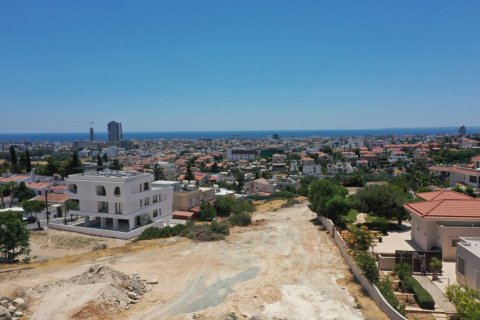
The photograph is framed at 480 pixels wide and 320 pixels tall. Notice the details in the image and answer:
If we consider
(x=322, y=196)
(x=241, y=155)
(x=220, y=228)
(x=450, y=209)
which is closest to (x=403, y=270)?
(x=450, y=209)

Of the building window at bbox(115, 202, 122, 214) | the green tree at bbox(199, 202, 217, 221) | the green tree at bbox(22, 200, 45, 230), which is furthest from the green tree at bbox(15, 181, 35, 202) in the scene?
the green tree at bbox(199, 202, 217, 221)

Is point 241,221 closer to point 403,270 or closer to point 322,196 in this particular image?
point 322,196

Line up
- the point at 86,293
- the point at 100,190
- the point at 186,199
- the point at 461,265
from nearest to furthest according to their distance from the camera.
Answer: the point at 86,293 → the point at 461,265 → the point at 100,190 → the point at 186,199

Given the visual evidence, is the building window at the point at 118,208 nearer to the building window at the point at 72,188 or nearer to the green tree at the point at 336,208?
the building window at the point at 72,188

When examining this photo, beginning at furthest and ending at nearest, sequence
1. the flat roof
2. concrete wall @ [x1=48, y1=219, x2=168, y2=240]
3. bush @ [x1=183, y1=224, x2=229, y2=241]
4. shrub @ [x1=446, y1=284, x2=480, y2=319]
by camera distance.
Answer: concrete wall @ [x1=48, y1=219, x2=168, y2=240] → bush @ [x1=183, y1=224, x2=229, y2=241] → the flat roof → shrub @ [x1=446, y1=284, x2=480, y2=319]

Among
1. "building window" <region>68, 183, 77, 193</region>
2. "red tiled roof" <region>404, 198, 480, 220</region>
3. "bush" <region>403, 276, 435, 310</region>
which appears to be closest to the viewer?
"bush" <region>403, 276, 435, 310</region>

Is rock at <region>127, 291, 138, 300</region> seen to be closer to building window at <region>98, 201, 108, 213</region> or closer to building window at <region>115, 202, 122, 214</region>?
building window at <region>115, 202, 122, 214</region>

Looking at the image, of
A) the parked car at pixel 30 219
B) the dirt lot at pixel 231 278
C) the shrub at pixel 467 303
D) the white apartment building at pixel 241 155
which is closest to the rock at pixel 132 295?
the dirt lot at pixel 231 278
